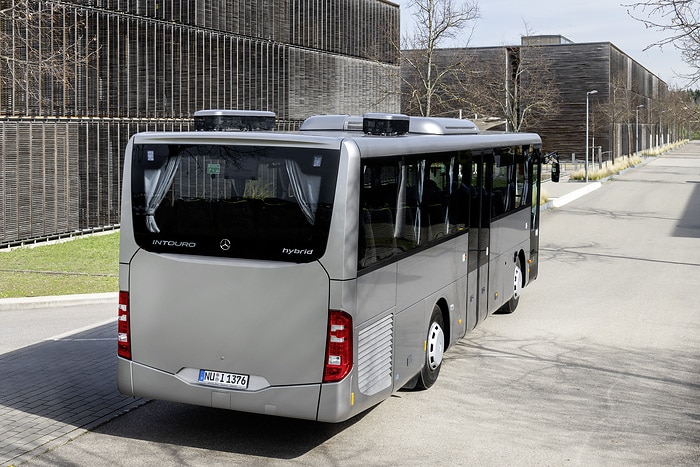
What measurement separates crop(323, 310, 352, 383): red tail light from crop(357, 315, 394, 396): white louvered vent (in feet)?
0.76

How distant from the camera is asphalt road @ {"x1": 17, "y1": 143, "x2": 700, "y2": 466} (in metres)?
7.95

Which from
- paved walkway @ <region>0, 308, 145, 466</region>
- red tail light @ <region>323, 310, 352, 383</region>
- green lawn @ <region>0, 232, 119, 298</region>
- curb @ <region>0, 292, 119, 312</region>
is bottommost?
paved walkway @ <region>0, 308, 145, 466</region>

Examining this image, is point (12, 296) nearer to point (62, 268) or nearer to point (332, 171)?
point (62, 268)

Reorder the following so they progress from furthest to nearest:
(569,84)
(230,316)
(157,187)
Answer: (569,84) < (157,187) < (230,316)

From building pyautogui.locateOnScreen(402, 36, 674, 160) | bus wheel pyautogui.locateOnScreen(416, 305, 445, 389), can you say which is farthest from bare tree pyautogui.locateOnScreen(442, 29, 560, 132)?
bus wheel pyautogui.locateOnScreen(416, 305, 445, 389)

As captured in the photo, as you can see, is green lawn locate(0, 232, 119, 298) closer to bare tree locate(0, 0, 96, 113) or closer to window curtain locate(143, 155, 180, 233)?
bare tree locate(0, 0, 96, 113)

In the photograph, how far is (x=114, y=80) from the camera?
2838cm

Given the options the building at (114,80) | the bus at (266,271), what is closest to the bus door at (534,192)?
the bus at (266,271)

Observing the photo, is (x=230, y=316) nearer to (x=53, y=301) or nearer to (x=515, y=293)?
(x=515, y=293)

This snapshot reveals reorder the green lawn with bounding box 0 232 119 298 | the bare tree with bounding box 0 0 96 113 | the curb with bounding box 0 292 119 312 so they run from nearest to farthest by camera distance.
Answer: the curb with bounding box 0 292 119 312, the green lawn with bounding box 0 232 119 298, the bare tree with bounding box 0 0 96 113

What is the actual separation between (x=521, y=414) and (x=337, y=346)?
8.18 ft

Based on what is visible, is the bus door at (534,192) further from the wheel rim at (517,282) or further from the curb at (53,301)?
the curb at (53,301)

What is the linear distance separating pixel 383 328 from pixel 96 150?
20597 mm

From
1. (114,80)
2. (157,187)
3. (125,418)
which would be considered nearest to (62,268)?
(114,80)
